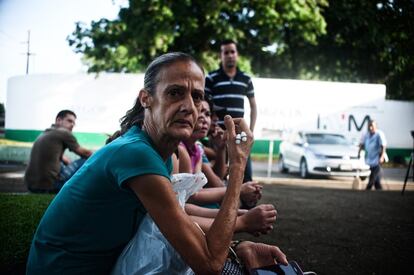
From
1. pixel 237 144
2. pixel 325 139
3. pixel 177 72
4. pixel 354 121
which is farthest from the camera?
pixel 354 121

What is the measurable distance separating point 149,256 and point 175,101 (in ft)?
2.30

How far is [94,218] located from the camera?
155cm

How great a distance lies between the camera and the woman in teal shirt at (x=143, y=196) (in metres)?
1.44

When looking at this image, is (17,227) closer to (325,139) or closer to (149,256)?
(149,256)

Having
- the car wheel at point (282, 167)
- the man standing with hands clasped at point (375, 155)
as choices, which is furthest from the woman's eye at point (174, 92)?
the car wheel at point (282, 167)

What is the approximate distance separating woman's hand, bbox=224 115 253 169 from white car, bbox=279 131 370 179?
10.1 metres

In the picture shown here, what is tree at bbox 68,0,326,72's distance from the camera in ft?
45.2

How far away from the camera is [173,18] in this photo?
1385 centimetres

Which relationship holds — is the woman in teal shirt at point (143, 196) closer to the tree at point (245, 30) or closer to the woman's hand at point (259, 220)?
the woman's hand at point (259, 220)

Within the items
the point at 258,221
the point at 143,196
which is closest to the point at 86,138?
the point at 258,221

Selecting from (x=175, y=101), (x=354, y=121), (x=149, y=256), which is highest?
(x=175, y=101)

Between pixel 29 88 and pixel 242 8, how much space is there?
9978 mm

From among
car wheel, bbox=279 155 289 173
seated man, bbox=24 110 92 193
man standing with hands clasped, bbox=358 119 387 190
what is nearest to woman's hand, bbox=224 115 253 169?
seated man, bbox=24 110 92 193

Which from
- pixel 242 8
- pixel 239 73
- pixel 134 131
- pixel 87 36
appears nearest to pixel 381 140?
pixel 239 73
